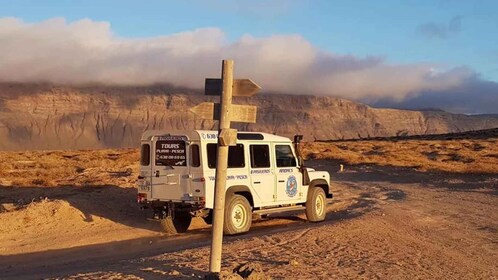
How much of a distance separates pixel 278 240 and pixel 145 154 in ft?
13.3

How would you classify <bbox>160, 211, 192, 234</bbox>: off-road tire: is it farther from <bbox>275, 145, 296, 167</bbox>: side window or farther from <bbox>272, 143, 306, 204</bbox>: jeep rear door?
<bbox>275, 145, 296, 167</bbox>: side window

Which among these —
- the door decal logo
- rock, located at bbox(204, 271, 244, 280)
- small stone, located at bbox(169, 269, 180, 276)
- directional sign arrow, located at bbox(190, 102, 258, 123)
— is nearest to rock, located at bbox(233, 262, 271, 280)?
rock, located at bbox(204, 271, 244, 280)

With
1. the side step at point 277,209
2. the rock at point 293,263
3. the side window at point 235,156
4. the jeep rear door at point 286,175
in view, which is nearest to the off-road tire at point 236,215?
the side step at point 277,209

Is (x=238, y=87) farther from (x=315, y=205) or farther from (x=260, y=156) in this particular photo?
(x=315, y=205)

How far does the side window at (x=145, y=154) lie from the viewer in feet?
47.5

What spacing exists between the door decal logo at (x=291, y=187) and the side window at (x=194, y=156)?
283 centimetres

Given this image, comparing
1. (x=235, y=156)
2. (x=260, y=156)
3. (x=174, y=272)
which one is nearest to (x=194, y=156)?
(x=235, y=156)

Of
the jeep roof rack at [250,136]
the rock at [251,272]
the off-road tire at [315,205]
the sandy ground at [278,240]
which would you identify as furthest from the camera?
the off-road tire at [315,205]

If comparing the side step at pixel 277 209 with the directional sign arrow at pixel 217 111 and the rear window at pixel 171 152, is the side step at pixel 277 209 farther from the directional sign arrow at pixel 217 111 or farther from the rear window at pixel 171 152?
the directional sign arrow at pixel 217 111

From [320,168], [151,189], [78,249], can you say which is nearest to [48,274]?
[78,249]

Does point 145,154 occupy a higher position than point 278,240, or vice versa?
point 145,154

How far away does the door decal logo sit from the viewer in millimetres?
15484

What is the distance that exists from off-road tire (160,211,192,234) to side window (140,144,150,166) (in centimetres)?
140

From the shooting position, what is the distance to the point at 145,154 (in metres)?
14.5
